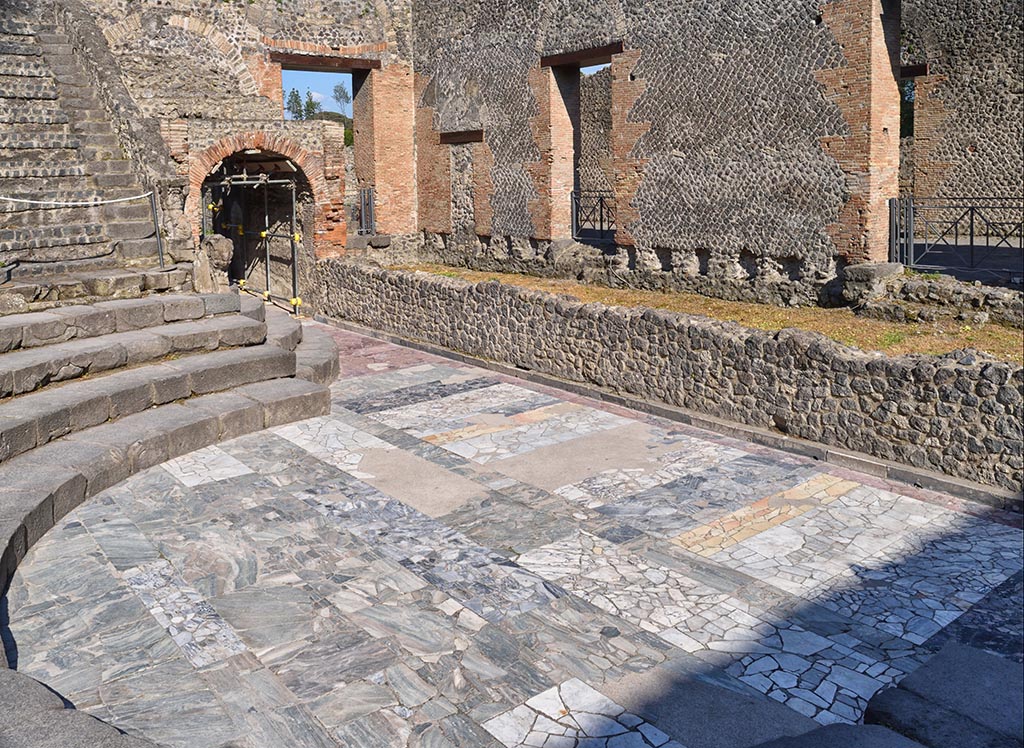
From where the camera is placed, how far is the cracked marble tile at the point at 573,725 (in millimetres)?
4270

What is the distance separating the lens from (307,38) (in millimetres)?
17625

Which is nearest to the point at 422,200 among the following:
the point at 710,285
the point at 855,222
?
the point at 710,285

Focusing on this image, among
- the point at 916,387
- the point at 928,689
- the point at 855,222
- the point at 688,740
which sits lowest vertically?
the point at 688,740

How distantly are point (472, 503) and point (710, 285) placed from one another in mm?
7491

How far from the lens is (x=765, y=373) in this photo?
8.94 metres

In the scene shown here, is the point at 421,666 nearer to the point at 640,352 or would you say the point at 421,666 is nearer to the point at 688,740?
the point at 688,740

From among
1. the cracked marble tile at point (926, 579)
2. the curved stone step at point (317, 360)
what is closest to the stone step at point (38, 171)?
the curved stone step at point (317, 360)

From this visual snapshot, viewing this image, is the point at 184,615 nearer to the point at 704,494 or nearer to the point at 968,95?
the point at 704,494

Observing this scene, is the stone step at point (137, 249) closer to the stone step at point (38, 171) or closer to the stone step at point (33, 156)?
the stone step at point (38, 171)

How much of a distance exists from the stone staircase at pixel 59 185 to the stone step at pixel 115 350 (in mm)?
870

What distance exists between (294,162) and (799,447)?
1057cm

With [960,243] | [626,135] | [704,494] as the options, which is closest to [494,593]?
[704,494]

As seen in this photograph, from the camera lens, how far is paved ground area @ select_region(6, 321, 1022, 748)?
14.9ft

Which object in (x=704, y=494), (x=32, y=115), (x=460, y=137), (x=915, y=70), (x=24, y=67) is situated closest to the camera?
(x=704, y=494)
